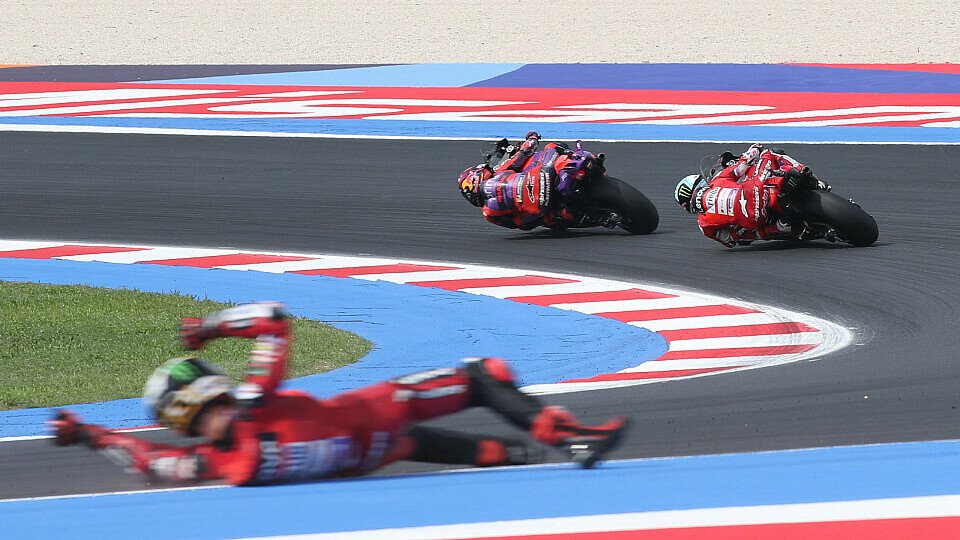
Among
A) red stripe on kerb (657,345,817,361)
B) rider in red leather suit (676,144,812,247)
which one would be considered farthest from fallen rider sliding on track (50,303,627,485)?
rider in red leather suit (676,144,812,247)

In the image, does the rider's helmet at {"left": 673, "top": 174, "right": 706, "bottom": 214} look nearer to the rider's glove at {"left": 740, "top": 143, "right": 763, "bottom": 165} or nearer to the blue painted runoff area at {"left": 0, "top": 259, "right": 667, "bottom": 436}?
the rider's glove at {"left": 740, "top": 143, "right": 763, "bottom": 165}

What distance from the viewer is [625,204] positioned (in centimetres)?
1346

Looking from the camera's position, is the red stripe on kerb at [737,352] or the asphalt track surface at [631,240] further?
the red stripe on kerb at [737,352]

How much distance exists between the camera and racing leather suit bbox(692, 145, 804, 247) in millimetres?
12328

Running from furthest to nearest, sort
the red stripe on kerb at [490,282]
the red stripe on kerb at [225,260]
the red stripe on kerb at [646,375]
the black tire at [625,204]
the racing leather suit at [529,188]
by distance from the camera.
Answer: the black tire at [625,204] < the racing leather suit at [529,188] < the red stripe on kerb at [225,260] < the red stripe on kerb at [490,282] < the red stripe on kerb at [646,375]

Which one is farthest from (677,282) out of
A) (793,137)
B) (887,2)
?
(887,2)

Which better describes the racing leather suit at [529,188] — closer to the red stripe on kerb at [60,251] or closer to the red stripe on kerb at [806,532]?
the red stripe on kerb at [60,251]

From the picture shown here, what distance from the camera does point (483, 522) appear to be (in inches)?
207

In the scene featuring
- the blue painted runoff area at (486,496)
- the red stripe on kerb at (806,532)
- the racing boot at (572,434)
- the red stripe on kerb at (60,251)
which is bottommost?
the red stripe on kerb at (60,251)

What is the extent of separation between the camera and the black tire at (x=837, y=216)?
493 inches

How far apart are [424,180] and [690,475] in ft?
36.3

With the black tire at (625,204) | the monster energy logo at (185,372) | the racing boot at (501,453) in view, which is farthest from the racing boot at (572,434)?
the black tire at (625,204)

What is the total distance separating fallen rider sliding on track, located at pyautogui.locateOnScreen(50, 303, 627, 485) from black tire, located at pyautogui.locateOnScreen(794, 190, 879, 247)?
7039 millimetres

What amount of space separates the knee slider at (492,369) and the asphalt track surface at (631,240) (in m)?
0.59
